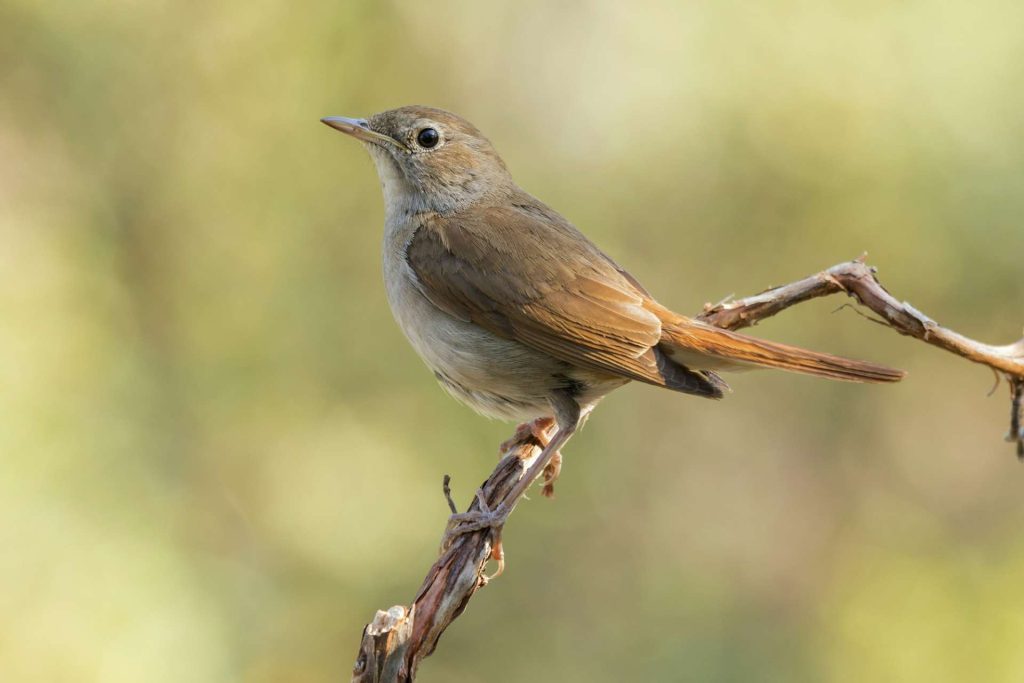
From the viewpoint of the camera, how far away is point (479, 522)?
3211 millimetres

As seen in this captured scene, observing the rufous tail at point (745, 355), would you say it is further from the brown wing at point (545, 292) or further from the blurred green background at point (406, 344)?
the blurred green background at point (406, 344)

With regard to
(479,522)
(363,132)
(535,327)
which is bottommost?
(479,522)

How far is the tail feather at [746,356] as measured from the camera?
10.5 ft

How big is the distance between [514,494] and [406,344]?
2150 millimetres

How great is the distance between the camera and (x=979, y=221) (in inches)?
216

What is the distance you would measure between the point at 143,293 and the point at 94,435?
0.83 m

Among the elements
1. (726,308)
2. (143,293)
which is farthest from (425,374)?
(726,308)

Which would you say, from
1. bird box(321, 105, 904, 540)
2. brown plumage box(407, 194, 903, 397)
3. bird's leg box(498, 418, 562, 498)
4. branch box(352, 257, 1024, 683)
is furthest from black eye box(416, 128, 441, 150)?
branch box(352, 257, 1024, 683)

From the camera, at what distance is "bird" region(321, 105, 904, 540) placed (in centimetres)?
353

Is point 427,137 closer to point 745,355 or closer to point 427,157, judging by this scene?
point 427,157

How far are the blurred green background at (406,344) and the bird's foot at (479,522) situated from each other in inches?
71.4

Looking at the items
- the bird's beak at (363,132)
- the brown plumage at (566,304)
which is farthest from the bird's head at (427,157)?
the brown plumage at (566,304)

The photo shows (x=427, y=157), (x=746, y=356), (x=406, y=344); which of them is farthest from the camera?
(x=406, y=344)

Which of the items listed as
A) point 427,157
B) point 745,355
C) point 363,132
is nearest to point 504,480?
point 745,355
